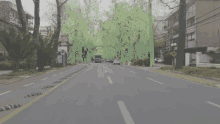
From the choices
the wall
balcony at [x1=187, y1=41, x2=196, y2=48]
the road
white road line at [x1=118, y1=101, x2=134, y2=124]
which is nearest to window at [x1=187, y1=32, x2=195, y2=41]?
balcony at [x1=187, y1=41, x2=196, y2=48]

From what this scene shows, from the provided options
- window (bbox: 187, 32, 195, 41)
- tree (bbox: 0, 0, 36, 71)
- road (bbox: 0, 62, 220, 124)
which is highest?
window (bbox: 187, 32, 195, 41)

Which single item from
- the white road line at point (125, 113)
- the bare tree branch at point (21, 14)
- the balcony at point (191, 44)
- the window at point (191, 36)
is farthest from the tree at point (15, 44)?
the window at point (191, 36)

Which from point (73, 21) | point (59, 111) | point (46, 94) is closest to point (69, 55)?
point (73, 21)

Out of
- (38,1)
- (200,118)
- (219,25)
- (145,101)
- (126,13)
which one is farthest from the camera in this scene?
(126,13)

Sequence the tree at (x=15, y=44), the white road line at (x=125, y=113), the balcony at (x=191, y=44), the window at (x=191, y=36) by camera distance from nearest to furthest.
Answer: the white road line at (x=125, y=113) < the tree at (x=15, y=44) < the balcony at (x=191, y=44) < the window at (x=191, y=36)

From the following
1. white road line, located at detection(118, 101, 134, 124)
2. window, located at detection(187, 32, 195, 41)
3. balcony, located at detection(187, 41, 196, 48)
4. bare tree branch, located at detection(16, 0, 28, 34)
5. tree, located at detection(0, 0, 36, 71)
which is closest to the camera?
white road line, located at detection(118, 101, 134, 124)

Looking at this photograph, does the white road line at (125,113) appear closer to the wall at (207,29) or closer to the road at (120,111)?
the road at (120,111)

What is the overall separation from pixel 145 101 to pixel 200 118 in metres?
2.03

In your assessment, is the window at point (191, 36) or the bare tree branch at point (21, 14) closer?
the bare tree branch at point (21, 14)

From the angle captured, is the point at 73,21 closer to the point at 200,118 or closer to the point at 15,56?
the point at 15,56

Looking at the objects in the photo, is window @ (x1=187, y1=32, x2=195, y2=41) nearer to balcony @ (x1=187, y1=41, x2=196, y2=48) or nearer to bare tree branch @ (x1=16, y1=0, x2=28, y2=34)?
balcony @ (x1=187, y1=41, x2=196, y2=48)

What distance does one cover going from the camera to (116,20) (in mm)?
46094

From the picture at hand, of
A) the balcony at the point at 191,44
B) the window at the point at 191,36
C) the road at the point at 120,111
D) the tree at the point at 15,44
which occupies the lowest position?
the road at the point at 120,111

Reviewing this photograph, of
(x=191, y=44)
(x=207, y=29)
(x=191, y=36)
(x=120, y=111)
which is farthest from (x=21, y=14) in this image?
(x=191, y=36)
